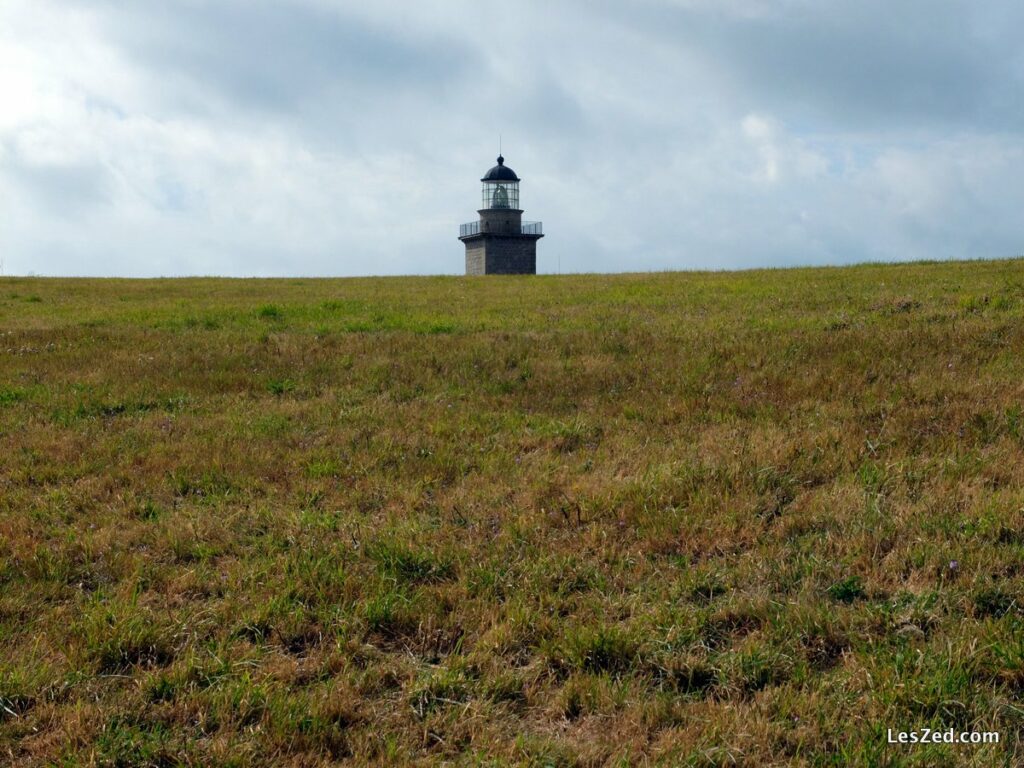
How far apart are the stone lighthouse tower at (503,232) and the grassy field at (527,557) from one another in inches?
2113

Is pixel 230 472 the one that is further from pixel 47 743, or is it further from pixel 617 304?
pixel 617 304

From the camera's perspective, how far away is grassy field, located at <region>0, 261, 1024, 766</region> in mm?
4641

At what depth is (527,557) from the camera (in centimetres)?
675

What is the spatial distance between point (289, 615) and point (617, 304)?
1632cm

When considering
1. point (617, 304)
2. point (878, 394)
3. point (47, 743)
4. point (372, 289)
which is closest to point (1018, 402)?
point (878, 394)

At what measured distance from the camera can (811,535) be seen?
688 centimetres

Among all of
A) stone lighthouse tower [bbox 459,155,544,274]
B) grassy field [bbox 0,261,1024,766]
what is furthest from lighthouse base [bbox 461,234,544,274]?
grassy field [bbox 0,261,1024,766]

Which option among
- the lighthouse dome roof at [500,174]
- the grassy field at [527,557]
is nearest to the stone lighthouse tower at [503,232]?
the lighthouse dome roof at [500,174]

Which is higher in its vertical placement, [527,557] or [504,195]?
[504,195]

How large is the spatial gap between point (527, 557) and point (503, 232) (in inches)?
2444

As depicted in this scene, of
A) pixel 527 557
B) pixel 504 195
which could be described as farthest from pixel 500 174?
pixel 527 557

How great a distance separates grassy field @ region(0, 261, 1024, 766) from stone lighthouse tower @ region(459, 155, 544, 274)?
53660 mm

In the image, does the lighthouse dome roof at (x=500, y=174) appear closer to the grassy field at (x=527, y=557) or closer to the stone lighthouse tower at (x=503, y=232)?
the stone lighthouse tower at (x=503, y=232)

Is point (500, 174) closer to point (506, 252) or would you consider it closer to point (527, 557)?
point (506, 252)
